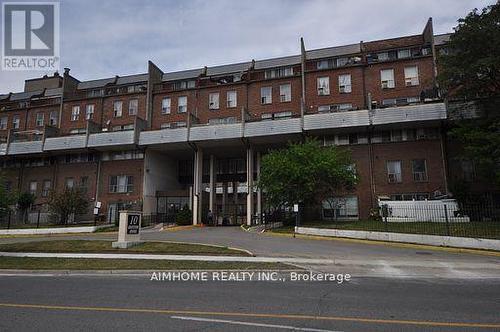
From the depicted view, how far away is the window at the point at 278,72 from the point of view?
42691 millimetres

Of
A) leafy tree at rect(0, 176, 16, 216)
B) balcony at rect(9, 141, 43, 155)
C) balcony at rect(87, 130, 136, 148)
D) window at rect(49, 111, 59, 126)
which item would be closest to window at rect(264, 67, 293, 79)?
balcony at rect(87, 130, 136, 148)

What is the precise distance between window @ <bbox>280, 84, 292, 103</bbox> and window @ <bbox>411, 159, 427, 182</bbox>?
13.9 metres

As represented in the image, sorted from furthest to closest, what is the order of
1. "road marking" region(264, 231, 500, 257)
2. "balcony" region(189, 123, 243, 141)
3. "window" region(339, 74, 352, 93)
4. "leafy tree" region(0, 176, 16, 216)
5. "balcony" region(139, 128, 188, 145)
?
"balcony" region(139, 128, 188, 145)
"window" region(339, 74, 352, 93)
"balcony" region(189, 123, 243, 141)
"leafy tree" region(0, 176, 16, 216)
"road marking" region(264, 231, 500, 257)

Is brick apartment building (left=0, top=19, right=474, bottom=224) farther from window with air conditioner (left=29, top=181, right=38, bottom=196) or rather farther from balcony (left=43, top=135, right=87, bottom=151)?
window with air conditioner (left=29, top=181, right=38, bottom=196)

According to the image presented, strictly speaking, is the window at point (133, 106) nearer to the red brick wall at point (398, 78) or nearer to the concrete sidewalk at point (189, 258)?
the red brick wall at point (398, 78)

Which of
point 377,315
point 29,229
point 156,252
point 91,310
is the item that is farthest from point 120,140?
point 377,315

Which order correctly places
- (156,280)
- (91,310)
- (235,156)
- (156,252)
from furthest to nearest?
(235,156), (156,252), (156,280), (91,310)

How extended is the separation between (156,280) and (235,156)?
35.4 metres

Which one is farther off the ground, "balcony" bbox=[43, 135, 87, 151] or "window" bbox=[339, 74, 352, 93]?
"window" bbox=[339, 74, 352, 93]

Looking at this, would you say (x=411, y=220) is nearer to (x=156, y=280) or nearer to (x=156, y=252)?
(x=156, y=252)

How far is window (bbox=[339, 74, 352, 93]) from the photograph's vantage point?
3912cm

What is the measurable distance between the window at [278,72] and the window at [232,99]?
4001mm

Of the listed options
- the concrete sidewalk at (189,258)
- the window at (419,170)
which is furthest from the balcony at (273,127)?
the concrete sidewalk at (189,258)

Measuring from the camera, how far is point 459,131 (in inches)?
1129
